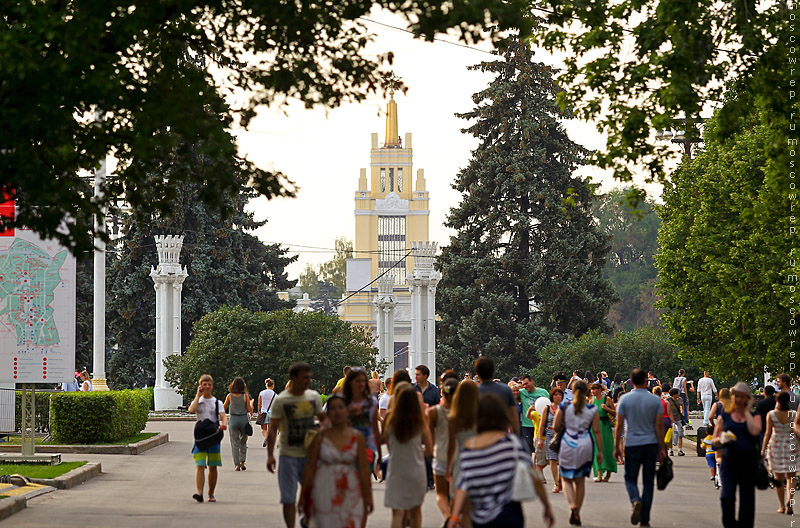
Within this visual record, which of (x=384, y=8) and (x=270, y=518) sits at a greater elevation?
(x=384, y=8)

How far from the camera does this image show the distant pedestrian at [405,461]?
11992mm

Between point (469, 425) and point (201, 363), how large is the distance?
36621 millimetres

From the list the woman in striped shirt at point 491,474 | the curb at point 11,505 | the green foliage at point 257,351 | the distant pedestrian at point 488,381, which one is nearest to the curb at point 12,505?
the curb at point 11,505

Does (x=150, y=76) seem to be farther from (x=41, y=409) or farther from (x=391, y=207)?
(x=391, y=207)

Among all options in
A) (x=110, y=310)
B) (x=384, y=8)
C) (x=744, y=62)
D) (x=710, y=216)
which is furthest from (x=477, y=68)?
(x=384, y=8)

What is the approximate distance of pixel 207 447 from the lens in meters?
17.5

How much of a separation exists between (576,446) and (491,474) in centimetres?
708

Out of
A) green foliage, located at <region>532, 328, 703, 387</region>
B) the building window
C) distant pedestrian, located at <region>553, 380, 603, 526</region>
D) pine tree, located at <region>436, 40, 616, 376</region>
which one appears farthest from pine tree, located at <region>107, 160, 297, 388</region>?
the building window

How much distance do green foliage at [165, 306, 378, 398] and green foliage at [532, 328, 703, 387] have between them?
34.1 feet

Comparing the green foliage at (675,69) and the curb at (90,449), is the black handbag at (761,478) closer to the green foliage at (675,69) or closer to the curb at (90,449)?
the green foliage at (675,69)

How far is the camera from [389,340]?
58.2 m

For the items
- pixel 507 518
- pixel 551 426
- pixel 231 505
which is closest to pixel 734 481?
pixel 507 518

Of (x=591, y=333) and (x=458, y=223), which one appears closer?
(x=591, y=333)

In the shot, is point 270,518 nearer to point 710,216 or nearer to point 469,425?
point 469,425
